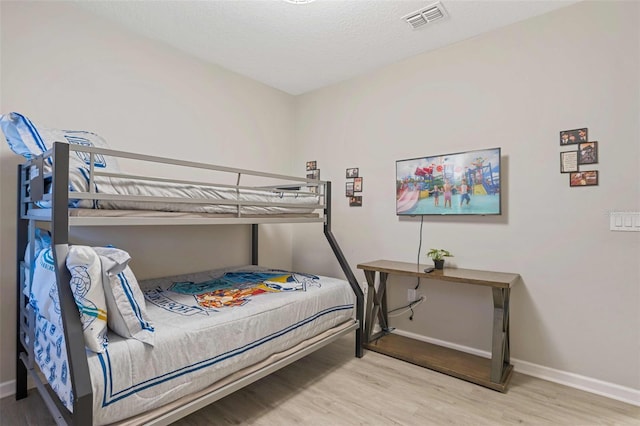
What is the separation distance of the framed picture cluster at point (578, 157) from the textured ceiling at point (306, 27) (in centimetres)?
89

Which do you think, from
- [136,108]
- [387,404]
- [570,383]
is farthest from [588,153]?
[136,108]

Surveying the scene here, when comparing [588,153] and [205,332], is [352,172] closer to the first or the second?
[588,153]

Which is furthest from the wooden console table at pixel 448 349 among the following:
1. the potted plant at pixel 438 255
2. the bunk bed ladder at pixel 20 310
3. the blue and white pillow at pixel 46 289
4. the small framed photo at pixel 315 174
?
the bunk bed ladder at pixel 20 310

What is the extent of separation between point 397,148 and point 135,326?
245 cm

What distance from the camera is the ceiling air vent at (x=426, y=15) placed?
221 cm

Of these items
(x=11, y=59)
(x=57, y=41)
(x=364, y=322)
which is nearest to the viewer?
(x=11, y=59)

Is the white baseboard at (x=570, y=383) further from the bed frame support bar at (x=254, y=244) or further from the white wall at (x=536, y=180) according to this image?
the bed frame support bar at (x=254, y=244)

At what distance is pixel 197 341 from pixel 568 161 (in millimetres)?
2503

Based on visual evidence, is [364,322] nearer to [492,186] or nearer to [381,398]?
[381,398]

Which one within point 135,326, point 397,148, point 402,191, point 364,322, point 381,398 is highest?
point 397,148

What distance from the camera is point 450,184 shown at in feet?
8.65

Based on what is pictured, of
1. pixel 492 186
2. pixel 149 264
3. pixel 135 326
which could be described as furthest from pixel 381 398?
pixel 149 264

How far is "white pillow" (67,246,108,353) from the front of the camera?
125 cm

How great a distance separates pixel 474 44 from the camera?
2.60 m
